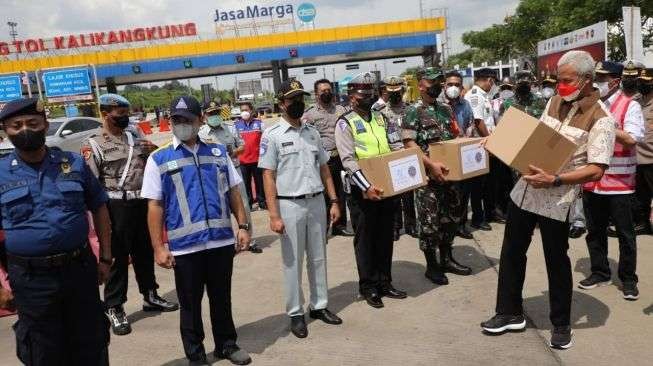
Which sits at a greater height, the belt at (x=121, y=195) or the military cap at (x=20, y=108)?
the military cap at (x=20, y=108)

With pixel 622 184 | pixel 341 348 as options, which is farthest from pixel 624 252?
pixel 341 348

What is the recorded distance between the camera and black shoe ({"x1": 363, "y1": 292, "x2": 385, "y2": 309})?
4430mm

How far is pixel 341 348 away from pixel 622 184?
2808 mm

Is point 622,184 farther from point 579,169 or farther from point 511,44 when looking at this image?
point 511,44

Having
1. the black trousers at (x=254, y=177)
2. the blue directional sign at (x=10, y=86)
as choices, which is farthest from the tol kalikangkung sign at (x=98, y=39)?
the black trousers at (x=254, y=177)

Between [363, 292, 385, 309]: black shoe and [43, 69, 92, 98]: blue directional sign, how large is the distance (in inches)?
802

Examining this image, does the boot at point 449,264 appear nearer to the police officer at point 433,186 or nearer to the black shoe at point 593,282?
the police officer at point 433,186

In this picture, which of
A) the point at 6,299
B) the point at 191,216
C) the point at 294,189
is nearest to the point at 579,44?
the point at 294,189

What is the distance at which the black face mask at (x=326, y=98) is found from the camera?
6215mm

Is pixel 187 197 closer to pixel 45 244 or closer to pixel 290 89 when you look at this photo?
pixel 45 244

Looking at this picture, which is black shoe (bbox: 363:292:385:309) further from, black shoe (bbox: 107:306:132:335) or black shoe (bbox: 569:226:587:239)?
black shoe (bbox: 569:226:587:239)

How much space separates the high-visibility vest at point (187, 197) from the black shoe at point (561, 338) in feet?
7.90

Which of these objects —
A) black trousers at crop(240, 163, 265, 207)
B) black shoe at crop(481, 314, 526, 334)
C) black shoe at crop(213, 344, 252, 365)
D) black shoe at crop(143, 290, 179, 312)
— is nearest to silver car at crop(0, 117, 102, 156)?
black trousers at crop(240, 163, 265, 207)

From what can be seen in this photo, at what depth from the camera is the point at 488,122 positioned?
24.3 ft
